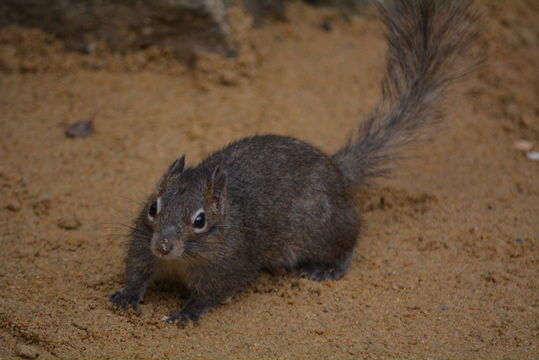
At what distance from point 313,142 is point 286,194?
2.45 m

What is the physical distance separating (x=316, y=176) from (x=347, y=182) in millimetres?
605

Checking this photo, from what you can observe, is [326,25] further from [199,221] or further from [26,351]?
[26,351]

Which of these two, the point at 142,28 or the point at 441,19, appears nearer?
the point at 441,19

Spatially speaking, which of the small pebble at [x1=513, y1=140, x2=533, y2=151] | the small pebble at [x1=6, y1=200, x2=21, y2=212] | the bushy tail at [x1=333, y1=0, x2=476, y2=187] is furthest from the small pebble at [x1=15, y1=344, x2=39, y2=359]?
the small pebble at [x1=513, y1=140, x2=533, y2=151]

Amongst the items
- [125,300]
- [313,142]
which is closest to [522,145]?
[313,142]

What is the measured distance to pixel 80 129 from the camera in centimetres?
834

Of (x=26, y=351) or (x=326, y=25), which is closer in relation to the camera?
(x=26, y=351)

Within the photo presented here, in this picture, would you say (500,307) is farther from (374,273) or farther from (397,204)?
(397,204)

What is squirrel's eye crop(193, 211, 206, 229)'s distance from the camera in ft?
17.2

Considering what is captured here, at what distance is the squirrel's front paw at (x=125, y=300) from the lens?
215 inches

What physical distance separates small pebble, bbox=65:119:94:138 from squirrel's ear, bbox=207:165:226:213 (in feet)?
11.4

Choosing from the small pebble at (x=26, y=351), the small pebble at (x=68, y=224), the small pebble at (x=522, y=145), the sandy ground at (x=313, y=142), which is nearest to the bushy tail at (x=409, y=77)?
the sandy ground at (x=313, y=142)

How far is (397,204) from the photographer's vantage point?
743 centimetres

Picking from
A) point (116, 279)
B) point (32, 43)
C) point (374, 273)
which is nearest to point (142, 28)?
point (32, 43)
